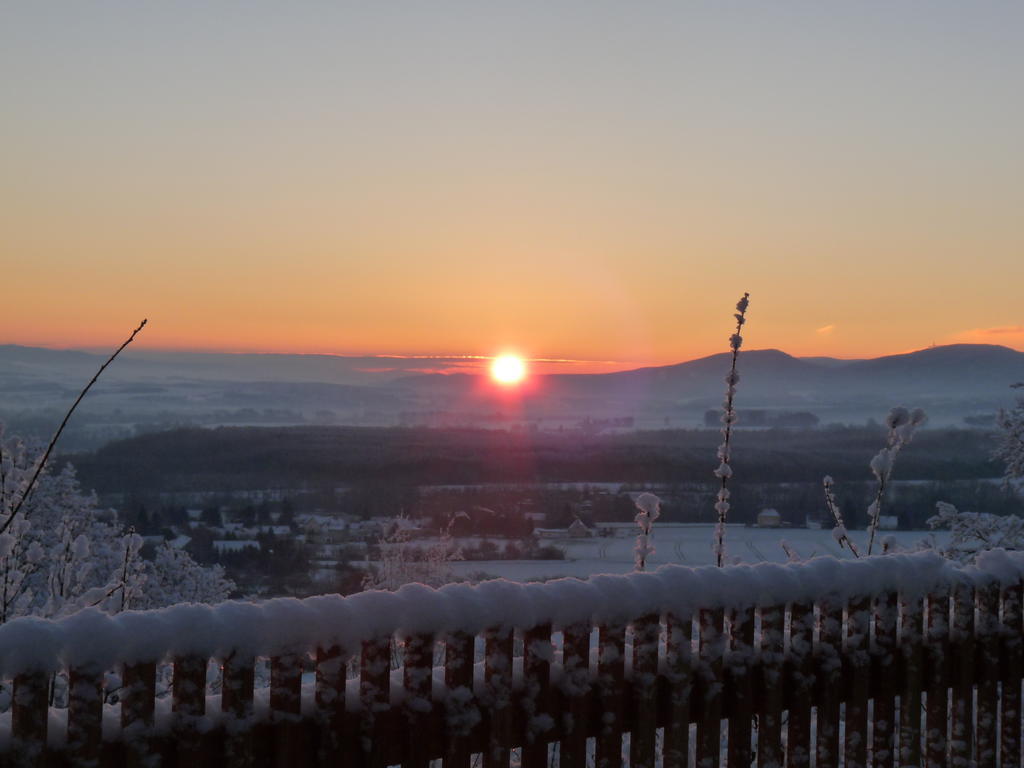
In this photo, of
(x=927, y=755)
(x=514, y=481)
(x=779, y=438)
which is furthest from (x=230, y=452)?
(x=927, y=755)

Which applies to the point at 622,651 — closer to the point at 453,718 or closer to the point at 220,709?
the point at 453,718

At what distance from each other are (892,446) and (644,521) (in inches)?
78.4

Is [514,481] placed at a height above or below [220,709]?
below

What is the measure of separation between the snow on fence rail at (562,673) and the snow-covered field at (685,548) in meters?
1.73

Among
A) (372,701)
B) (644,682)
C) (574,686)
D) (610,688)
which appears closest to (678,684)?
(644,682)

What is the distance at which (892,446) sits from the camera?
20.9ft

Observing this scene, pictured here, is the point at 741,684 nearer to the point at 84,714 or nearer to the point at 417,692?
the point at 417,692

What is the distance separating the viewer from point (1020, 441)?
14.0 metres

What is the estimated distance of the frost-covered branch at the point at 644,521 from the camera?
6027 mm

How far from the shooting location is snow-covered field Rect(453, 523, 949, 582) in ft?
25.7

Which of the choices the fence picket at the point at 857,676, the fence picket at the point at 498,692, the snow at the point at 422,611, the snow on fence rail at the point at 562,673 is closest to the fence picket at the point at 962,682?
the snow on fence rail at the point at 562,673

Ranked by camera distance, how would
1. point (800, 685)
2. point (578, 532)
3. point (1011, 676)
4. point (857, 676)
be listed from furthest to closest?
point (578, 532) → point (1011, 676) → point (857, 676) → point (800, 685)

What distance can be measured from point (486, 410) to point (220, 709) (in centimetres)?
5036

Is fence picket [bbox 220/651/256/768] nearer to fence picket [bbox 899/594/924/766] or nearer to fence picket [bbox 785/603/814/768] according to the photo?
fence picket [bbox 785/603/814/768]
